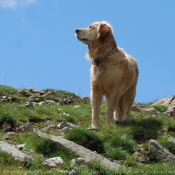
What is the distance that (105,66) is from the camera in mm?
12578

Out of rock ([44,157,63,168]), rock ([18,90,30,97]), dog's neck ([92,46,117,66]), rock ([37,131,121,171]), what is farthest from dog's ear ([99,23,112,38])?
rock ([18,90,30,97])

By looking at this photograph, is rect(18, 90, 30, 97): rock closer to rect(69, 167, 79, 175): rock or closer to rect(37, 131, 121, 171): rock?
rect(37, 131, 121, 171): rock

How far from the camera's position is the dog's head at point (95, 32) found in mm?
12523

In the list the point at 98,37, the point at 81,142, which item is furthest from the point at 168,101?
the point at 81,142

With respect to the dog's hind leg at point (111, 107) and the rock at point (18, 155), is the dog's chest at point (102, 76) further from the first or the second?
the rock at point (18, 155)

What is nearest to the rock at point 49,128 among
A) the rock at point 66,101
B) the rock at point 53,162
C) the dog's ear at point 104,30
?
the dog's ear at point 104,30

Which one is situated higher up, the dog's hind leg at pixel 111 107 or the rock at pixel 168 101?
the rock at pixel 168 101

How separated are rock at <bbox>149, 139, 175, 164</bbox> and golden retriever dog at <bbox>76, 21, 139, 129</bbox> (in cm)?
241

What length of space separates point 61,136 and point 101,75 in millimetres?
2481

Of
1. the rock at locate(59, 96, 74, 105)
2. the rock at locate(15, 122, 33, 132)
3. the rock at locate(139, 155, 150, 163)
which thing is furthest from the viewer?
the rock at locate(59, 96, 74, 105)

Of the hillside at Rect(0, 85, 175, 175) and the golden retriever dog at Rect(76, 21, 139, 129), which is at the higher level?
the golden retriever dog at Rect(76, 21, 139, 129)

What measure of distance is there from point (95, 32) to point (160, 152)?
3.91 metres

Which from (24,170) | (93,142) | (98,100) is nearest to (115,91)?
(98,100)

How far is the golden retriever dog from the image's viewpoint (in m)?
12.5
